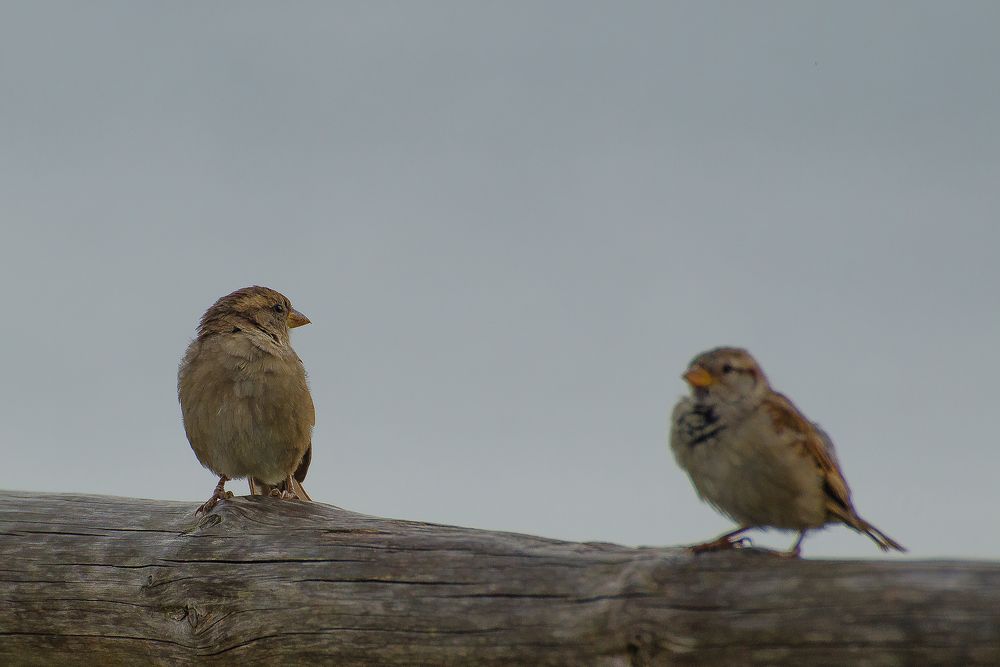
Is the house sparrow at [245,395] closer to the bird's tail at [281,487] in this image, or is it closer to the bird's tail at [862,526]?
the bird's tail at [281,487]

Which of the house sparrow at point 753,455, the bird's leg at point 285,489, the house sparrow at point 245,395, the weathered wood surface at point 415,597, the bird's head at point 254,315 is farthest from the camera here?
the bird's leg at point 285,489

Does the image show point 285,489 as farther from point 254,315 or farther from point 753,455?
point 753,455

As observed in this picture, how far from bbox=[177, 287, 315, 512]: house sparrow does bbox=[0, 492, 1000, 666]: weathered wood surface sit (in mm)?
874

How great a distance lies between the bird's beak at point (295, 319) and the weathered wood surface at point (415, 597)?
1417 mm

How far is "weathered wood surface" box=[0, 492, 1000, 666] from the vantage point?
243 centimetres

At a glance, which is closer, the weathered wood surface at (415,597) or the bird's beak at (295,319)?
the weathered wood surface at (415,597)

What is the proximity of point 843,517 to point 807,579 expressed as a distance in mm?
623

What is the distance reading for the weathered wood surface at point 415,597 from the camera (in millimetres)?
2426

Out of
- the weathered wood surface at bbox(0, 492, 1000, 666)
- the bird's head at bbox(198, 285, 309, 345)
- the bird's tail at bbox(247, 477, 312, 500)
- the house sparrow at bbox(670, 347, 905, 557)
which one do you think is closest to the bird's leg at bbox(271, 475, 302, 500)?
the bird's tail at bbox(247, 477, 312, 500)

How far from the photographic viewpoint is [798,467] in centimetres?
304

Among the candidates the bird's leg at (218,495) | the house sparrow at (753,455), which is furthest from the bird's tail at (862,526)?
the bird's leg at (218,495)

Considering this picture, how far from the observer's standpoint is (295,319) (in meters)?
5.15

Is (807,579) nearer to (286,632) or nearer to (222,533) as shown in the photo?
(286,632)

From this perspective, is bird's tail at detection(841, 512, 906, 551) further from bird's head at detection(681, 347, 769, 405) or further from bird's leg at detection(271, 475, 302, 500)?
bird's leg at detection(271, 475, 302, 500)
